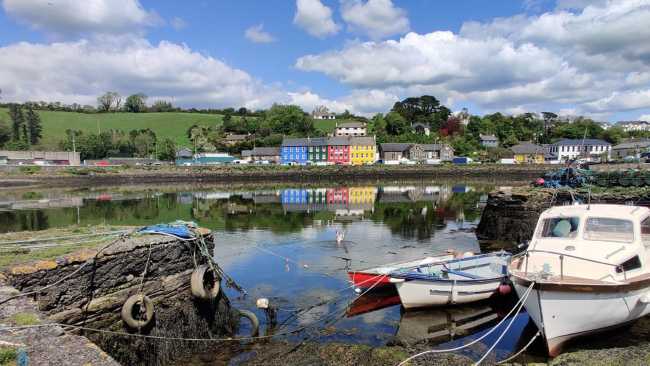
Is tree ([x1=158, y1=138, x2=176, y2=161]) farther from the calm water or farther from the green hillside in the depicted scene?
the calm water

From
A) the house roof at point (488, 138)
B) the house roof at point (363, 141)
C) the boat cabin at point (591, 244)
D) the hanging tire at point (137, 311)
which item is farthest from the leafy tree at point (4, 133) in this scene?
the house roof at point (488, 138)

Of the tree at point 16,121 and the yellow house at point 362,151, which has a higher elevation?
the tree at point 16,121

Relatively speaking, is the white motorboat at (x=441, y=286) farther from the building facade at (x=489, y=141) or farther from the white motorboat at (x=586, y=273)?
the building facade at (x=489, y=141)

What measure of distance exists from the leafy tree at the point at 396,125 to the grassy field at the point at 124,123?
2428 centimetres

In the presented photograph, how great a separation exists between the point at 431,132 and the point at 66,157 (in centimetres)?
12416

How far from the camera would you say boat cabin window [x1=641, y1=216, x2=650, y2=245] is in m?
12.7

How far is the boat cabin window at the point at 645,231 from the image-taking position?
12.7 meters

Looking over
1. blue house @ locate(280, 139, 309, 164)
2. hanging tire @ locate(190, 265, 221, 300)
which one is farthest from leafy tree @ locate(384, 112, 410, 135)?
hanging tire @ locate(190, 265, 221, 300)

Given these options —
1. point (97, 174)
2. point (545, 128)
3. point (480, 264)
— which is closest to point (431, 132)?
point (545, 128)

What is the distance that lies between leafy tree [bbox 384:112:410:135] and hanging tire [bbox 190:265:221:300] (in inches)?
5655

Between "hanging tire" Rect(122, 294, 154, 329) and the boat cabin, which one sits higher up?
the boat cabin

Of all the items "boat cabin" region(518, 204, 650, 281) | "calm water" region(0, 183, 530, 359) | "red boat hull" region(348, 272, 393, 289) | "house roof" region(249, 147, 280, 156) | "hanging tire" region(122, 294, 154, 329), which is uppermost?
"house roof" region(249, 147, 280, 156)

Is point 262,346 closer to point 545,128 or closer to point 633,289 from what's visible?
point 633,289

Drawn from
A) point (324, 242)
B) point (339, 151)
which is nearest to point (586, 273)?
point (324, 242)
